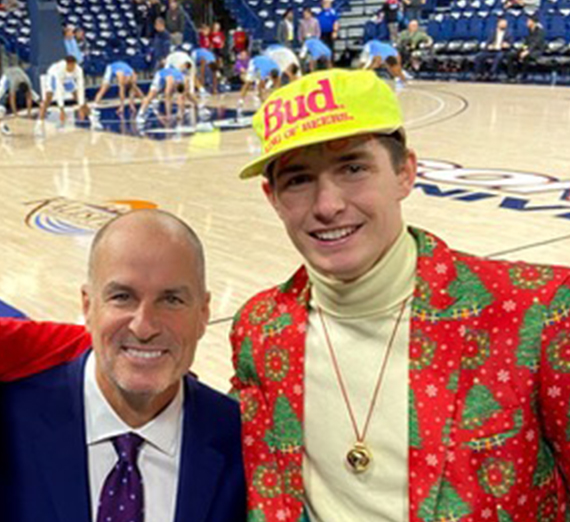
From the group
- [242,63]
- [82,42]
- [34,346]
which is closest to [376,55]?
[242,63]

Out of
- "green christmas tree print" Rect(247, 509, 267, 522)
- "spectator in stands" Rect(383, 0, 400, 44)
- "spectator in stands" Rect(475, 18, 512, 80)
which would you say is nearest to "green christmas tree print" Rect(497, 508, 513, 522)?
"green christmas tree print" Rect(247, 509, 267, 522)

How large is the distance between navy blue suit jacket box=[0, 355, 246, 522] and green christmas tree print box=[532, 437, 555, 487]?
484mm

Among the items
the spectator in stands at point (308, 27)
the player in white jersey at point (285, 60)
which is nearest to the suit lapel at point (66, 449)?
the player in white jersey at point (285, 60)

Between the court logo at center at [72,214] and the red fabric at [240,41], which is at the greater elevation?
the court logo at center at [72,214]

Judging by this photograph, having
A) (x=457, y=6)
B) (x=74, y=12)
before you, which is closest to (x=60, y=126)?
(x=74, y=12)

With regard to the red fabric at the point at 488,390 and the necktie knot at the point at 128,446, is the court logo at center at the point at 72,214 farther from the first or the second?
the red fabric at the point at 488,390

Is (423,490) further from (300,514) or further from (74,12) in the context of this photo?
(74,12)

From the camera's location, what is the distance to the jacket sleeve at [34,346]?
1468 millimetres

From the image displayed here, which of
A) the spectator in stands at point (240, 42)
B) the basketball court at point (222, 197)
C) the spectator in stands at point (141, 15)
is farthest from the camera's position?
the spectator in stands at point (240, 42)

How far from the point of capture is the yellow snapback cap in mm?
1227

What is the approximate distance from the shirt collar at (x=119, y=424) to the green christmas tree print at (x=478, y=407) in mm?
473

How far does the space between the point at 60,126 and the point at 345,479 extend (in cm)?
1122

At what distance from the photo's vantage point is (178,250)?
1391 mm

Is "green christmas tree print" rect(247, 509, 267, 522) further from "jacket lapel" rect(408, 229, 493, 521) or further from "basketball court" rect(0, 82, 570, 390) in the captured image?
"basketball court" rect(0, 82, 570, 390)
